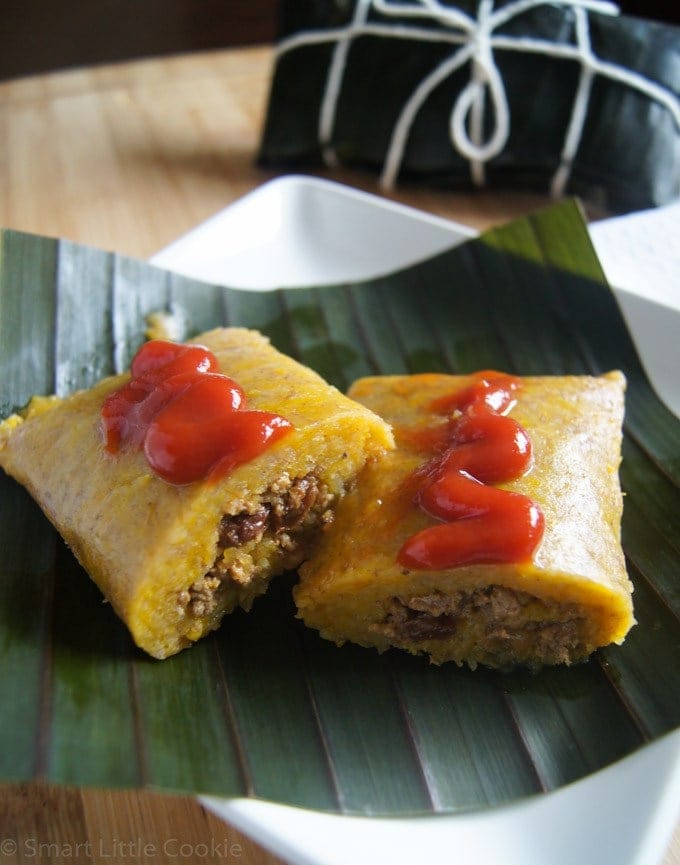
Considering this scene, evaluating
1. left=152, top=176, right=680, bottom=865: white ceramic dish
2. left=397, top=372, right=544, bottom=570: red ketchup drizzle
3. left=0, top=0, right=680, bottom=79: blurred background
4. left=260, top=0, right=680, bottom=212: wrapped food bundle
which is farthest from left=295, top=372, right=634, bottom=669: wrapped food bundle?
left=0, top=0, right=680, bottom=79: blurred background

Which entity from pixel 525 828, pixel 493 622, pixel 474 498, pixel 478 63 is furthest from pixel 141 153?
pixel 525 828

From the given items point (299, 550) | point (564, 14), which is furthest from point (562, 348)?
point (564, 14)

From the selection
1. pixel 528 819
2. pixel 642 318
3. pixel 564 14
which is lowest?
pixel 528 819

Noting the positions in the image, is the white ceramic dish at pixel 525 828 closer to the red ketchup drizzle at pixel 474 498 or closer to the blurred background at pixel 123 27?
the red ketchup drizzle at pixel 474 498

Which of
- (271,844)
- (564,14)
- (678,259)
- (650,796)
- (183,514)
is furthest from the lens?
(564,14)

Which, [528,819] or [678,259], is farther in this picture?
[678,259]

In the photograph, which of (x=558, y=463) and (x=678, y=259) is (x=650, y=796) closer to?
(x=558, y=463)

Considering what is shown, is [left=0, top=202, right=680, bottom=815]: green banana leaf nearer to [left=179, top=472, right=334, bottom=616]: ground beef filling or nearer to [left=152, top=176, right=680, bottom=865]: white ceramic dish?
[left=152, top=176, right=680, bottom=865]: white ceramic dish
